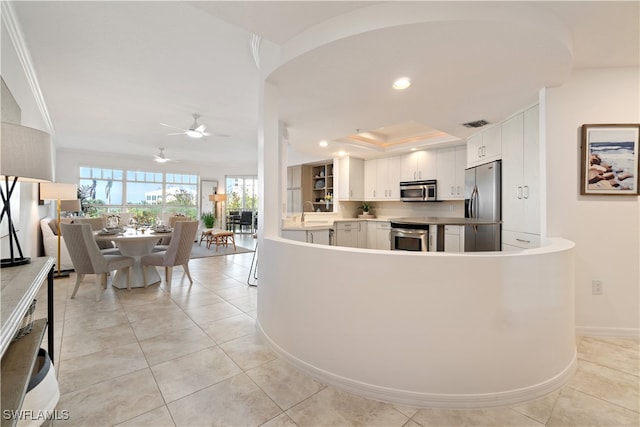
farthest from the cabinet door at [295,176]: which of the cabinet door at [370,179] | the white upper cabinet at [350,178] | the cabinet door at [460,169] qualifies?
the cabinet door at [460,169]

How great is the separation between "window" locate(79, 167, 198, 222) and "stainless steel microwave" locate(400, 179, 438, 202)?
7.43 m

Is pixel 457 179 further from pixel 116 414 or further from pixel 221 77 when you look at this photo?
pixel 116 414

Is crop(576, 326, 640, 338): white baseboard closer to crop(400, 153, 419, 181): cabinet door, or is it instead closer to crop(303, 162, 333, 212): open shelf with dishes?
crop(400, 153, 419, 181): cabinet door

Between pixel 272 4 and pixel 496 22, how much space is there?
4.44ft

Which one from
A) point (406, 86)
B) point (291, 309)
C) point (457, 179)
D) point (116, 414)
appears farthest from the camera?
point (457, 179)

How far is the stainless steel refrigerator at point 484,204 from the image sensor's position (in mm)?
3504

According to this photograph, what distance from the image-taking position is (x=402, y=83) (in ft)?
8.22

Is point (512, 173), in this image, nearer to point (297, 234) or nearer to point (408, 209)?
point (297, 234)

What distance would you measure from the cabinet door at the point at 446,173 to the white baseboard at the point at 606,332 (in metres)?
2.81

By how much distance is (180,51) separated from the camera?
275cm

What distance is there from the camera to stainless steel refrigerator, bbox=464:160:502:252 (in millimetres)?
3504

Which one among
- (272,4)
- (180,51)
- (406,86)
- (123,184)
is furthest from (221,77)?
(123,184)

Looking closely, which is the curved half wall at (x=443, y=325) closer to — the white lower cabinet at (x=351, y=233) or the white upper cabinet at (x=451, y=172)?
the white upper cabinet at (x=451, y=172)

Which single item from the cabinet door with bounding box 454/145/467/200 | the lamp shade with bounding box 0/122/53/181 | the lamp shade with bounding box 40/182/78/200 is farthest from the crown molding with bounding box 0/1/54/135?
the cabinet door with bounding box 454/145/467/200
